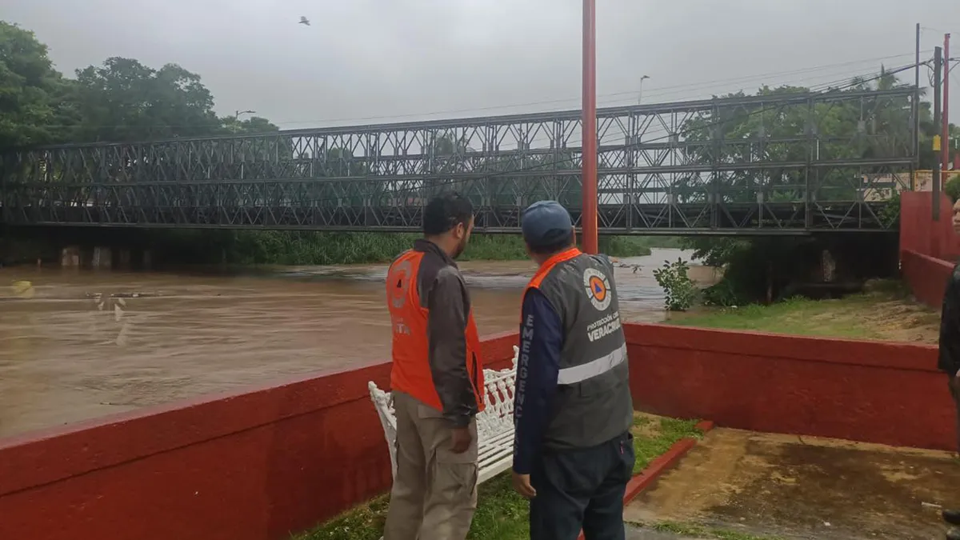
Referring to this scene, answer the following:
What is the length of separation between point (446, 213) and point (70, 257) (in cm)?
5185

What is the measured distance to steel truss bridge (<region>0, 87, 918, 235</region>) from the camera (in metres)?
25.6

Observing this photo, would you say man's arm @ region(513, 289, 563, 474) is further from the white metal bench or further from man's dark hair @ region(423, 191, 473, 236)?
the white metal bench

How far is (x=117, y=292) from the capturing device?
2931 centimetres

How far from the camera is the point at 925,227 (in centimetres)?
1922

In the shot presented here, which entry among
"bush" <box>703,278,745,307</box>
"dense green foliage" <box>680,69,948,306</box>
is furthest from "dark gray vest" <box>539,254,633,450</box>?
"dense green foliage" <box>680,69,948,306</box>

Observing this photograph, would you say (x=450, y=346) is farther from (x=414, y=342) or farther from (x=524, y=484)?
(x=524, y=484)

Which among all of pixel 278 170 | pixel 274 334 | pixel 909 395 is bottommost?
pixel 274 334

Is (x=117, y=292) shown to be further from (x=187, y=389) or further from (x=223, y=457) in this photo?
(x=223, y=457)

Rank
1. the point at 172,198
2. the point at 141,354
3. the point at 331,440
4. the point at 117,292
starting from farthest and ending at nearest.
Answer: the point at 172,198 < the point at 117,292 < the point at 141,354 < the point at 331,440

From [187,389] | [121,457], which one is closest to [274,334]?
[187,389]

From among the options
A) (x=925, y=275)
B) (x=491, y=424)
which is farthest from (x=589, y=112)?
(x=925, y=275)

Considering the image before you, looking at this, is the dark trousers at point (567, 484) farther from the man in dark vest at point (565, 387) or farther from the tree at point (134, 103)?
the tree at point (134, 103)

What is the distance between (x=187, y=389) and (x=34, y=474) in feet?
29.4

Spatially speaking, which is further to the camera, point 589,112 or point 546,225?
point 589,112
